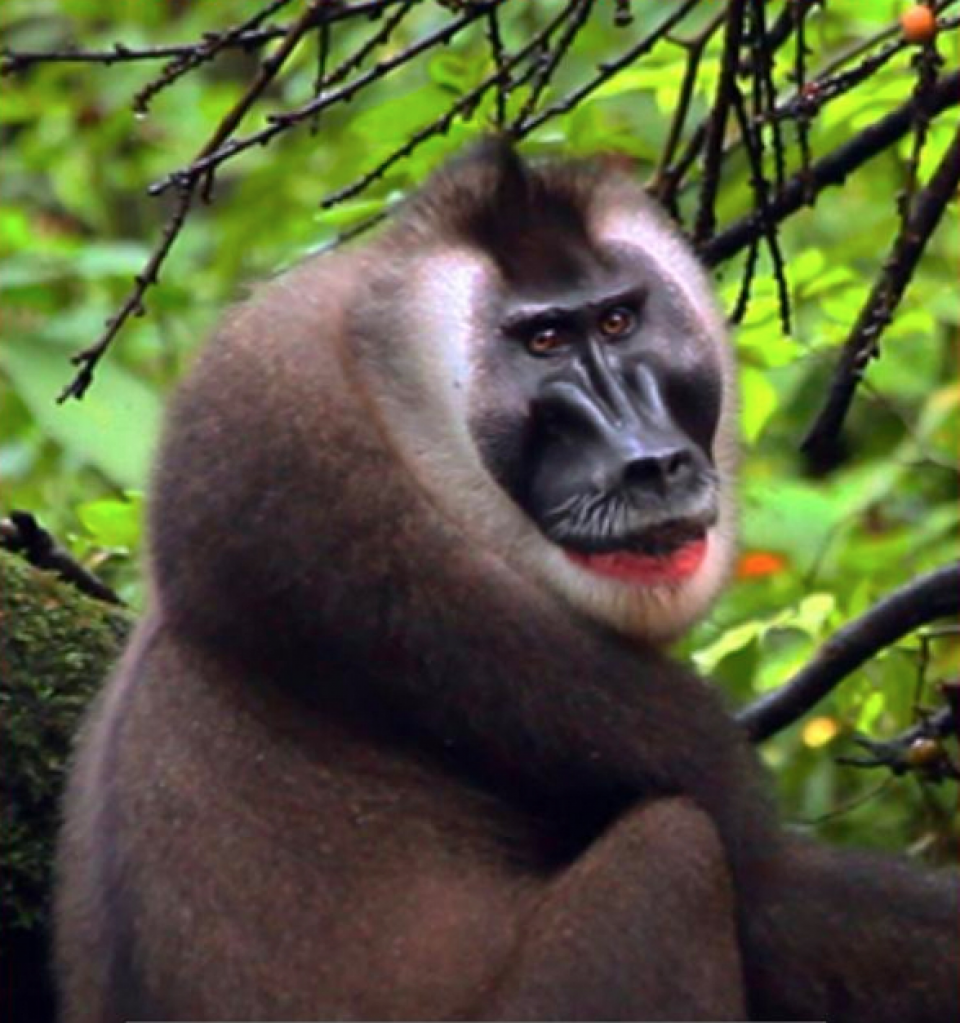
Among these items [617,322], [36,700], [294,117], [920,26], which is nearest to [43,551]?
[36,700]

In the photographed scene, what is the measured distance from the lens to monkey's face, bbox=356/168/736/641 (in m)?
5.51

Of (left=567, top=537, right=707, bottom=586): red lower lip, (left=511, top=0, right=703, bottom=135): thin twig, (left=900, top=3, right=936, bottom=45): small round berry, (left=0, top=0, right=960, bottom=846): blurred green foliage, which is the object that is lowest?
(left=0, top=0, right=960, bottom=846): blurred green foliage

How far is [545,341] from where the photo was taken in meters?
5.80

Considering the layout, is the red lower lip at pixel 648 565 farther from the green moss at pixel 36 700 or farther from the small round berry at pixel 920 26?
the green moss at pixel 36 700

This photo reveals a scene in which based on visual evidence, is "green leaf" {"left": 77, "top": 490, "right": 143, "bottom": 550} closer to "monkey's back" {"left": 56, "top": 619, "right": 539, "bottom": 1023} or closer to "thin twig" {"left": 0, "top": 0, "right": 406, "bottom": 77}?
"thin twig" {"left": 0, "top": 0, "right": 406, "bottom": 77}

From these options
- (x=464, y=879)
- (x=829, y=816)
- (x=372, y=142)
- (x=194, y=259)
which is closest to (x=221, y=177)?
(x=194, y=259)

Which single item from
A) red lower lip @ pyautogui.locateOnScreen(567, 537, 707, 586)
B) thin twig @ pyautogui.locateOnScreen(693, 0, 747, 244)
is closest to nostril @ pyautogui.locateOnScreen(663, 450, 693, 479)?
red lower lip @ pyautogui.locateOnScreen(567, 537, 707, 586)

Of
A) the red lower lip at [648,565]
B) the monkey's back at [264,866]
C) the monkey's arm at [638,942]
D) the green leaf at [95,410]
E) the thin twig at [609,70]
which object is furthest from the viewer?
the green leaf at [95,410]

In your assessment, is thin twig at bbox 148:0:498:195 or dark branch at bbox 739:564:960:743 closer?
thin twig at bbox 148:0:498:195

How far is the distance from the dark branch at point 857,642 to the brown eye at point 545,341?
2.73 feet

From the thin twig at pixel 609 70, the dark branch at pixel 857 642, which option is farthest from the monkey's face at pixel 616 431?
the thin twig at pixel 609 70

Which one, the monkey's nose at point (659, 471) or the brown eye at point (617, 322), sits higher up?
the brown eye at point (617, 322)

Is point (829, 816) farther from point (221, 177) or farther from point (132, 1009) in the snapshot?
point (221, 177)

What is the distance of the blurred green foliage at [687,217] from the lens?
688cm
